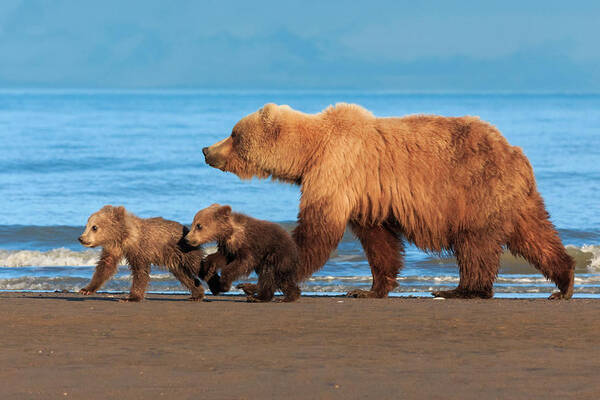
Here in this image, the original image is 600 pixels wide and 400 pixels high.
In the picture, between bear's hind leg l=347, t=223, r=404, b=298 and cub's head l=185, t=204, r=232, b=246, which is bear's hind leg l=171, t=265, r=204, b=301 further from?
bear's hind leg l=347, t=223, r=404, b=298

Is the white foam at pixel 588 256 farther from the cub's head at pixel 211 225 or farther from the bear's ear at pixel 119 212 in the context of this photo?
the bear's ear at pixel 119 212

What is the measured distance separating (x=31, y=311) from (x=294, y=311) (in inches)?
74.1

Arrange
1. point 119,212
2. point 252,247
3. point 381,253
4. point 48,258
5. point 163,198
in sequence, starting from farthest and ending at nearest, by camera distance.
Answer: point 163,198 < point 48,258 < point 381,253 < point 119,212 < point 252,247

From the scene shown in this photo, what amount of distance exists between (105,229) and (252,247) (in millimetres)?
1203

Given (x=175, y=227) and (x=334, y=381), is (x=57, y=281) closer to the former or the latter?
(x=175, y=227)

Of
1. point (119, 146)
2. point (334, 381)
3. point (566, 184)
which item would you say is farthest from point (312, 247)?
point (119, 146)

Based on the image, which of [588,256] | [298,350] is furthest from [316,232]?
[588,256]

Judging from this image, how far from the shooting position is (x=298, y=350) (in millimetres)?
5832

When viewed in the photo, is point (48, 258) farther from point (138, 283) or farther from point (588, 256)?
point (588, 256)

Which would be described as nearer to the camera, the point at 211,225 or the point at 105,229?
the point at 211,225

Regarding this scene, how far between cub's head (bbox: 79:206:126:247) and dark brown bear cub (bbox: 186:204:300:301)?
1.85 ft

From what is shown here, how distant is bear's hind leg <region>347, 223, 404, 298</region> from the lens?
891 cm

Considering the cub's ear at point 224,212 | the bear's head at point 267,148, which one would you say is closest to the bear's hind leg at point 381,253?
the bear's head at point 267,148

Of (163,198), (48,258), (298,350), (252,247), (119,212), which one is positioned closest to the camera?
(298,350)
